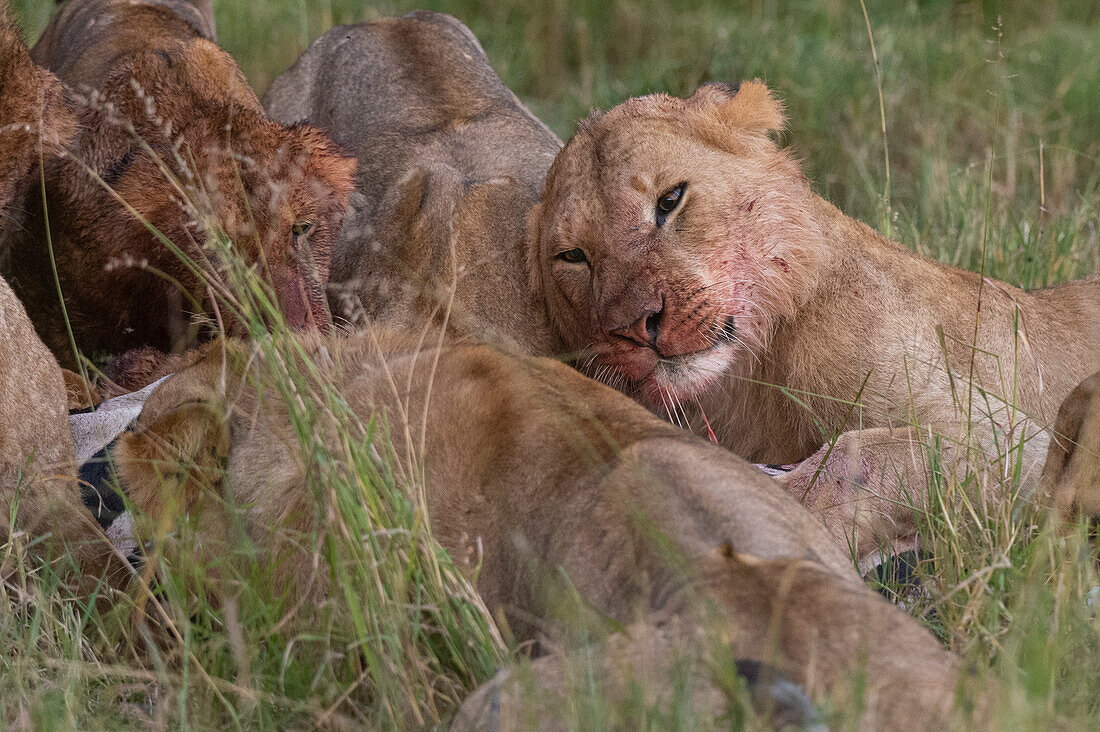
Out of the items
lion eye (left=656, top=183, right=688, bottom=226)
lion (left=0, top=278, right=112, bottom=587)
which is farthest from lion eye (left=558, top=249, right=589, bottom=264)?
lion (left=0, top=278, right=112, bottom=587)

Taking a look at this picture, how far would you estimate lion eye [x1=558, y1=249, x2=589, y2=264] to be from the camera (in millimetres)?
3189

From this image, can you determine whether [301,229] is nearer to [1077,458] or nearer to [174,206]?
[174,206]

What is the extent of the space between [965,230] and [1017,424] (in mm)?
2078

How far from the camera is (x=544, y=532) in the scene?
1957 millimetres

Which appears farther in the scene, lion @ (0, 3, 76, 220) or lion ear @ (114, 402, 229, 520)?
lion @ (0, 3, 76, 220)

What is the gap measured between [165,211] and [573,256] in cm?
103

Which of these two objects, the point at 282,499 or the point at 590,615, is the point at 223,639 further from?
the point at 590,615

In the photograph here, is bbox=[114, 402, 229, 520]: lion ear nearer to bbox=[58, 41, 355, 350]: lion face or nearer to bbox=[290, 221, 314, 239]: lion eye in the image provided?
bbox=[58, 41, 355, 350]: lion face

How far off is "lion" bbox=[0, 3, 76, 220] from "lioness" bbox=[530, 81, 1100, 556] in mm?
1243

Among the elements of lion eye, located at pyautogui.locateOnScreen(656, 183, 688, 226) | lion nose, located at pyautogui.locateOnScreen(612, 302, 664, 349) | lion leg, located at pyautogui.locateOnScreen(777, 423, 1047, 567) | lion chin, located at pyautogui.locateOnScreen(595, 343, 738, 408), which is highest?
lion eye, located at pyautogui.locateOnScreen(656, 183, 688, 226)

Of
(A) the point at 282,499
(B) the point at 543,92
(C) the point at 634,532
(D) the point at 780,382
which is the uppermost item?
(C) the point at 634,532

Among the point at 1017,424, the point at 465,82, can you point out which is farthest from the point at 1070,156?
the point at 1017,424

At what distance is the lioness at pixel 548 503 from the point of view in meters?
1.62

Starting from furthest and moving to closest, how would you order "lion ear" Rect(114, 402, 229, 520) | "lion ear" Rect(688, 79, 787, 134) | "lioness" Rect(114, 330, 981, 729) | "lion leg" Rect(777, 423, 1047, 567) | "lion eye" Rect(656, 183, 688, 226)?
"lion ear" Rect(688, 79, 787, 134)
"lion eye" Rect(656, 183, 688, 226)
"lion leg" Rect(777, 423, 1047, 567)
"lion ear" Rect(114, 402, 229, 520)
"lioness" Rect(114, 330, 981, 729)
